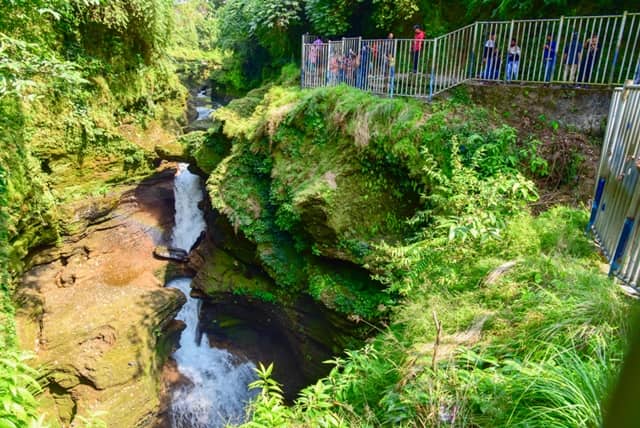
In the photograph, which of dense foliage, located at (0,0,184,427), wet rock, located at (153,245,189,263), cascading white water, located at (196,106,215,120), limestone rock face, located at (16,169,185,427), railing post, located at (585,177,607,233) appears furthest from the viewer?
cascading white water, located at (196,106,215,120)

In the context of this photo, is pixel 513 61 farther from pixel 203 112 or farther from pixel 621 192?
pixel 203 112

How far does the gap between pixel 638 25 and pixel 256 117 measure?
27.4 feet

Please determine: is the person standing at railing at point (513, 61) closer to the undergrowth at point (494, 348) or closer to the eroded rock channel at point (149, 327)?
the undergrowth at point (494, 348)

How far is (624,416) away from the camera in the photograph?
1.53 ft

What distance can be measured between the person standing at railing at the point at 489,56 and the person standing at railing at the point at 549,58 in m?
0.96

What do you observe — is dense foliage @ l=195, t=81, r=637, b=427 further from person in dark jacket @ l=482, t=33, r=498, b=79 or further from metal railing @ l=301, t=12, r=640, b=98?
metal railing @ l=301, t=12, r=640, b=98

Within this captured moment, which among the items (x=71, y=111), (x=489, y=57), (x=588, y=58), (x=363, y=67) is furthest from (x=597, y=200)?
(x=71, y=111)

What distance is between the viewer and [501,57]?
8.09 metres

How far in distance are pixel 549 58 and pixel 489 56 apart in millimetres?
1296

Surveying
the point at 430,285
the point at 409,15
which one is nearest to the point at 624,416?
the point at 430,285

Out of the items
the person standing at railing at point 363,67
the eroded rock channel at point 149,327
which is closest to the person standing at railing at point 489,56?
the person standing at railing at point 363,67

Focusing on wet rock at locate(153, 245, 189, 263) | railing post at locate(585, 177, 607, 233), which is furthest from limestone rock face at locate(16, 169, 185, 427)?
railing post at locate(585, 177, 607, 233)

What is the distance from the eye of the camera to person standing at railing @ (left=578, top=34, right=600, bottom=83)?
6953mm

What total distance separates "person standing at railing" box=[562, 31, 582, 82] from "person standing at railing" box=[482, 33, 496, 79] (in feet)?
4.36
